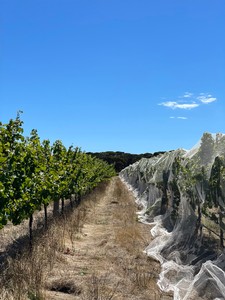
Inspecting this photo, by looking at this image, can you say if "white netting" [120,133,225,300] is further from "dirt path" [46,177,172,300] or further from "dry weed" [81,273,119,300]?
"dry weed" [81,273,119,300]

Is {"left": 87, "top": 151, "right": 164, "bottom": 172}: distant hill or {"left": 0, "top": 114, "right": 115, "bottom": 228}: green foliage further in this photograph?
{"left": 87, "top": 151, "right": 164, "bottom": 172}: distant hill

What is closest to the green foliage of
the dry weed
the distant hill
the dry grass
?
the dry grass

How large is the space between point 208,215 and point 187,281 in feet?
6.22

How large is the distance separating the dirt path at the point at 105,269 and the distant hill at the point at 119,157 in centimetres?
6583

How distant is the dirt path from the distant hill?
65.8 m

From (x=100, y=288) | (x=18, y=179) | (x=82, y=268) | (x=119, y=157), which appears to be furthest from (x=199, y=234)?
(x=119, y=157)

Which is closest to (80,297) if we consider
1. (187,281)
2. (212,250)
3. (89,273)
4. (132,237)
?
(89,273)

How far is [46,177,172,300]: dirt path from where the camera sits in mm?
5730

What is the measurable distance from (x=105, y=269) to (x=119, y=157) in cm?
7418

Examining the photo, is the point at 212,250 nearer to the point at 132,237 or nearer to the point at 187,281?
the point at 187,281

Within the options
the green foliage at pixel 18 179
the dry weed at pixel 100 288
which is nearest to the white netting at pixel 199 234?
the dry weed at pixel 100 288

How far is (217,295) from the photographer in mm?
5434

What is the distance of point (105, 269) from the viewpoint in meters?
7.02

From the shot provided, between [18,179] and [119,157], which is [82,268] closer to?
[18,179]
